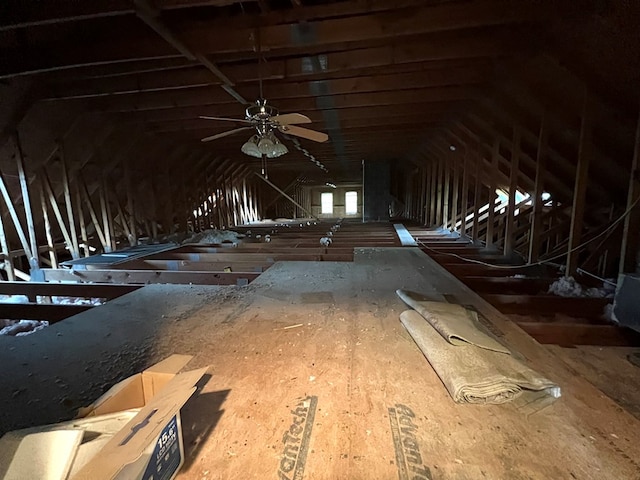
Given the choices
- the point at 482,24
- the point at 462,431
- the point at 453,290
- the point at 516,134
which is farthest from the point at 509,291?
the point at 462,431

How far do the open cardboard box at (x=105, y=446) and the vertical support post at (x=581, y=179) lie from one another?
11.3 feet

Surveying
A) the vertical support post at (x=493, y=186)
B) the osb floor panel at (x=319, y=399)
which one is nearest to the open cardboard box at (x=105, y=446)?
the osb floor panel at (x=319, y=399)

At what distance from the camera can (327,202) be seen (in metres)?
18.8

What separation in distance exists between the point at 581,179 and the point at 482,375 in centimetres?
267

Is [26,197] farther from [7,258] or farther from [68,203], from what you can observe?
[7,258]

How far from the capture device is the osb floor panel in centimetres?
77

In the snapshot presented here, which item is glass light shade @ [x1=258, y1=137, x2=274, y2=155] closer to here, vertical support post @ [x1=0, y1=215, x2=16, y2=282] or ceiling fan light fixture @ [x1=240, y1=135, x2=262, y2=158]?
ceiling fan light fixture @ [x1=240, y1=135, x2=262, y2=158]

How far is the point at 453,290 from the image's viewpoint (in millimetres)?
2215

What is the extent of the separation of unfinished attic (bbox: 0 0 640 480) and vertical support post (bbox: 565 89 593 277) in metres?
0.02

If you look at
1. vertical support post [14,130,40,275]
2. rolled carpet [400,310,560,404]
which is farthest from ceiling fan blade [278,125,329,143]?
vertical support post [14,130,40,275]

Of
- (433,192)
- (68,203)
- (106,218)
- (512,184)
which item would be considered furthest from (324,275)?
(433,192)

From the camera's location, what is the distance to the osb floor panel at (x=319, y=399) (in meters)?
0.77

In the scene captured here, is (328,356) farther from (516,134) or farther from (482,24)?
(516,134)

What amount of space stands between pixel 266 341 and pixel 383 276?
1.48 meters
